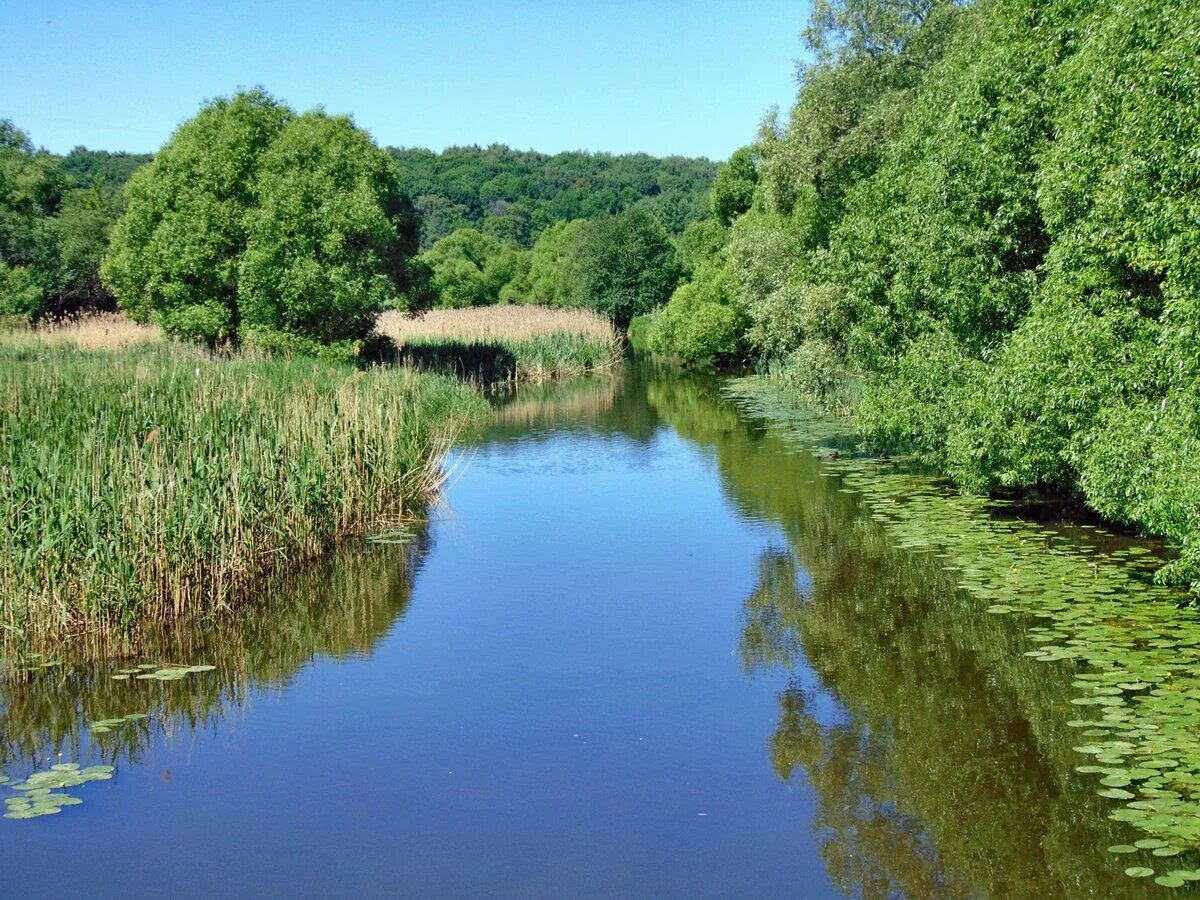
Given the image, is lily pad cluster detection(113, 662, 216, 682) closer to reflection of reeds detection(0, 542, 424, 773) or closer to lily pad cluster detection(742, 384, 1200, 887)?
reflection of reeds detection(0, 542, 424, 773)

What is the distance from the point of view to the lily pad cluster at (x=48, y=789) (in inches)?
312

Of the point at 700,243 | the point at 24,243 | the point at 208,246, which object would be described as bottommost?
the point at 208,246

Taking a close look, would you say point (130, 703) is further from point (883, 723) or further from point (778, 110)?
point (778, 110)

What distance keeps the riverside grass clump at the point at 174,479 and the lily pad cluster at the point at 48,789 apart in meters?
2.30

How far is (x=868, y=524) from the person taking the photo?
16344 mm

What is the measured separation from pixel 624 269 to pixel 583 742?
51.7 m

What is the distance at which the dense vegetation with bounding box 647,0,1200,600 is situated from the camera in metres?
10.8

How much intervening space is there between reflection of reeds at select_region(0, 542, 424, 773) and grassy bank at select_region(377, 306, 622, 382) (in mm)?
21320

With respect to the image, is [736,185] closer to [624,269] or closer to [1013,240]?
[624,269]

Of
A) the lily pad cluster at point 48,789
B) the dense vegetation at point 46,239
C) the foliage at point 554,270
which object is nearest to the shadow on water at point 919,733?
the lily pad cluster at point 48,789

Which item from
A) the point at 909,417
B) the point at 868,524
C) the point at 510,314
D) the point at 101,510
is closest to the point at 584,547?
the point at 868,524

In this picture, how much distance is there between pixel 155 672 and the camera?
1044 centimetres

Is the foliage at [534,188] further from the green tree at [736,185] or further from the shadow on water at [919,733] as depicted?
the shadow on water at [919,733]

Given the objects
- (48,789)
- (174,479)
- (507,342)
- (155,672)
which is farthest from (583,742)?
(507,342)
